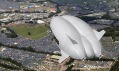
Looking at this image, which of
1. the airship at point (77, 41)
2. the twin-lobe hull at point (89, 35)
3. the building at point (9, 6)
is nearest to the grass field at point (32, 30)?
the building at point (9, 6)

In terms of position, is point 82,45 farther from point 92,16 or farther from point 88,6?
point 88,6

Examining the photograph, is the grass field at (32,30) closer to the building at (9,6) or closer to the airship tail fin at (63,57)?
the building at (9,6)

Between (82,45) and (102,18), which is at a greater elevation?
(82,45)

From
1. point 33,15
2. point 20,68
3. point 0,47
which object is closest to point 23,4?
point 33,15

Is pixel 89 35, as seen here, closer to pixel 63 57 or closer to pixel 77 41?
pixel 77 41

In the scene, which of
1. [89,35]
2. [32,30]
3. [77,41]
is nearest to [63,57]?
[77,41]

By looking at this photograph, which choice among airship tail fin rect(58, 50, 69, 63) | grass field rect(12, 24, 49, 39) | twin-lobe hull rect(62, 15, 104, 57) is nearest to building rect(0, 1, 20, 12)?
grass field rect(12, 24, 49, 39)
